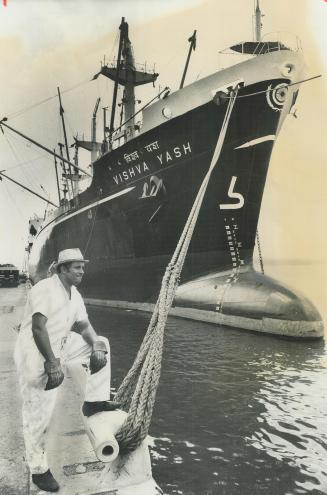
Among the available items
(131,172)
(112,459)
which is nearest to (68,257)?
(112,459)

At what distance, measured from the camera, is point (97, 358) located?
10.3ft

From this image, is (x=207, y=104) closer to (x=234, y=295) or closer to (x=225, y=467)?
(x=234, y=295)

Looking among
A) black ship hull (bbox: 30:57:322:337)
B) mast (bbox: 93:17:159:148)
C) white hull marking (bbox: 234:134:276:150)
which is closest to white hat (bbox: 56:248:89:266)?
black ship hull (bbox: 30:57:322:337)

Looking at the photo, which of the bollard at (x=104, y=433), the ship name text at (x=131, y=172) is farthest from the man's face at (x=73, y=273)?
the ship name text at (x=131, y=172)

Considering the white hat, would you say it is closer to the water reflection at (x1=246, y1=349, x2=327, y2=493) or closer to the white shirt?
the white shirt

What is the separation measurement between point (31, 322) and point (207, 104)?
11.5 m

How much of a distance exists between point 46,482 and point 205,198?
1152 centimetres

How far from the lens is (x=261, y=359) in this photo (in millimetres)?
8836

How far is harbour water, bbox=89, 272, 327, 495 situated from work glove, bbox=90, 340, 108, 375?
1.47 metres

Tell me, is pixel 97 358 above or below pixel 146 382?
above

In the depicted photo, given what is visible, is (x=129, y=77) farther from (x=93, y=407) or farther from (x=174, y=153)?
(x=93, y=407)

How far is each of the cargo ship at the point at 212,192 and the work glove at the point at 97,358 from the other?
903 centimetres

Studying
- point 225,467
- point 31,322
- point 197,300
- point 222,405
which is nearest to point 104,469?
point 31,322

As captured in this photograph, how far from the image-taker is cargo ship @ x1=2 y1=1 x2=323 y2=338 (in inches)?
486
